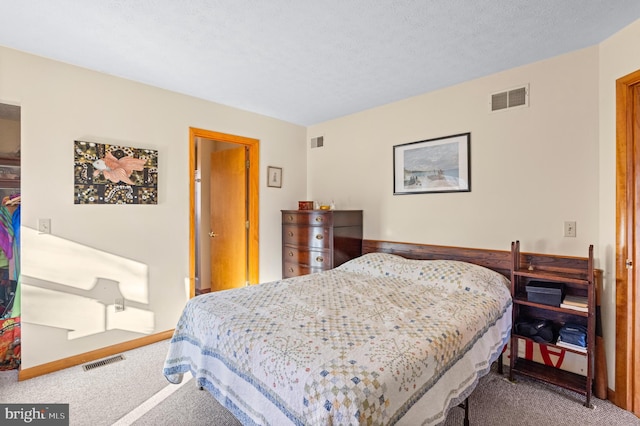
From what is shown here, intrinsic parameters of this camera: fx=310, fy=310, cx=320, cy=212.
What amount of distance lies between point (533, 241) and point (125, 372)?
3.48m

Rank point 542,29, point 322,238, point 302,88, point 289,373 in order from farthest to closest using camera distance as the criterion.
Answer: point 322,238, point 302,88, point 542,29, point 289,373

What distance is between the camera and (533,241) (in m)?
2.56

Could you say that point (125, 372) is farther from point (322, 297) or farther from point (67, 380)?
point (322, 297)

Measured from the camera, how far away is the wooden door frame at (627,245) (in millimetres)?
1998

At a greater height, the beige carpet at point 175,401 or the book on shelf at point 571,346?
the book on shelf at point 571,346

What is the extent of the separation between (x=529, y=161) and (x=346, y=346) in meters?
2.25

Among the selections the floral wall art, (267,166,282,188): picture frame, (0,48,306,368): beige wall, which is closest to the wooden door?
(267,166,282,188): picture frame

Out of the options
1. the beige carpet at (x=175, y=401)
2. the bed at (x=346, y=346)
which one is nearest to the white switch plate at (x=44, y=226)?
the beige carpet at (x=175, y=401)

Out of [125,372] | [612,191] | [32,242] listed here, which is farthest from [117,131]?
[612,191]

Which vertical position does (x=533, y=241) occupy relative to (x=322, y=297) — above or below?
above

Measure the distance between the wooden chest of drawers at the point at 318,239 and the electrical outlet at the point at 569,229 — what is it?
1.97 meters

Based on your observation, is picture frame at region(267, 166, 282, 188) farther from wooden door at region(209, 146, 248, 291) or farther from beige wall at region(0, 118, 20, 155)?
beige wall at region(0, 118, 20, 155)

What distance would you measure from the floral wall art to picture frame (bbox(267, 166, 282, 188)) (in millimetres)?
1356

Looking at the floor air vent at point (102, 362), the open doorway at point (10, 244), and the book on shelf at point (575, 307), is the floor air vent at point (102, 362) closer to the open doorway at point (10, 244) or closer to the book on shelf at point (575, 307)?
the open doorway at point (10, 244)
